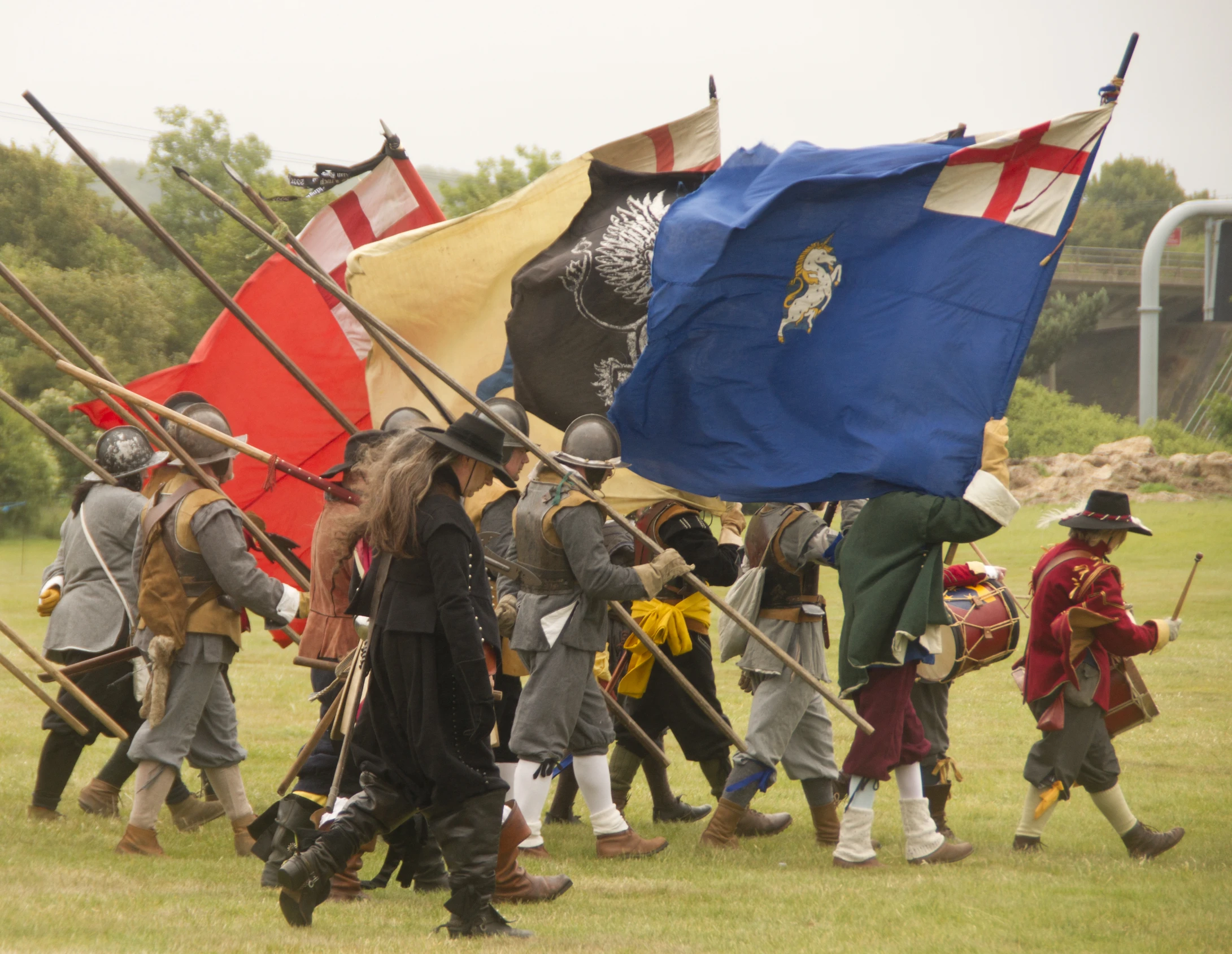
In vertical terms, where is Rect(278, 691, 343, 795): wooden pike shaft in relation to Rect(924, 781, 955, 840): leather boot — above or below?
above

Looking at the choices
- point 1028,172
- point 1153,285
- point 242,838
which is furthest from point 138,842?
point 1153,285

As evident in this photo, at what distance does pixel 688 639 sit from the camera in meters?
7.42

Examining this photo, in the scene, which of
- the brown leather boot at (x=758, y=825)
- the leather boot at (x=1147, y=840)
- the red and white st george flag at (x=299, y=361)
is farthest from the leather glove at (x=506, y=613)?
the leather boot at (x=1147, y=840)

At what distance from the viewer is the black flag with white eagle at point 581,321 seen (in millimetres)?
7262

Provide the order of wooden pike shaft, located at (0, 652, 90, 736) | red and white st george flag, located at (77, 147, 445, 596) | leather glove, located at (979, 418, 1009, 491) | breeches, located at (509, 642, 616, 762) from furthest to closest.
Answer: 1. red and white st george flag, located at (77, 147, 445, 596)
2. wooden pike shaft, located at (0, 652, 90, 736)
3. breeches, located at (509, 642, 616, 762)
4. leather glove, located at (979, 418, 1009, 491)

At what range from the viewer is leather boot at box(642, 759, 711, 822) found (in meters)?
7.55

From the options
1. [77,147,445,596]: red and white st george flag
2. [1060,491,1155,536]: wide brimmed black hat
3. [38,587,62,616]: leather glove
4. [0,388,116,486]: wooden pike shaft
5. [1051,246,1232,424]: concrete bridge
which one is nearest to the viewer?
[1060,491,1155,536]: wide brimmed black hat

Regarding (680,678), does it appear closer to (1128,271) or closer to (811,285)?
(811,285)

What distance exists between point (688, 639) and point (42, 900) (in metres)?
3.55

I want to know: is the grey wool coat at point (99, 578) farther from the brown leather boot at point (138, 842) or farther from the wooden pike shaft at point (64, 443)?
the brown leather boot at point (138, 842)

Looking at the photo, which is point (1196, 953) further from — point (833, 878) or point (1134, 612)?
point (1134, 612)

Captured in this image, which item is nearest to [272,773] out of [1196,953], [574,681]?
[574,681]

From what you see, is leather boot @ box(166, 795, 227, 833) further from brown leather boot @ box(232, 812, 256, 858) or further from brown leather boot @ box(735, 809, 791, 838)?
brown leather boot @ box(735, 809, 791, 838)

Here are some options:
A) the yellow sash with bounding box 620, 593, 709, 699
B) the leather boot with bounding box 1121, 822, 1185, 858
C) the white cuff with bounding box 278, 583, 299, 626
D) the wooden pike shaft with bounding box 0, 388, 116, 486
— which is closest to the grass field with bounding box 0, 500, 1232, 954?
the leather boot with bounding box 1121, 822, 1185, 858
